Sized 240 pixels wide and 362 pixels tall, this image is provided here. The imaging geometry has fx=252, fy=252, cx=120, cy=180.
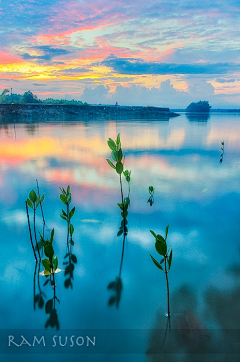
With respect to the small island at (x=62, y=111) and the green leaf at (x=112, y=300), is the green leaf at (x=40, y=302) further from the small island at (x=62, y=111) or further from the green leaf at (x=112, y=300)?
the small island at (x=62, y=111)

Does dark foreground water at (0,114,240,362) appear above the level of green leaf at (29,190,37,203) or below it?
below

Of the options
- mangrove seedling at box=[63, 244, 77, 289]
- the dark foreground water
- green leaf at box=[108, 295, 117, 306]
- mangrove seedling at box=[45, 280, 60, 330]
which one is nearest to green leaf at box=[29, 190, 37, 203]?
the dark foreground water

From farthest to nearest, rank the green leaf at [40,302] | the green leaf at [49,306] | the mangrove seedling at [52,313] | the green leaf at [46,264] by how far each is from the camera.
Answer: the green leaf at [46,264] < the green leaf at [40,302] < the green leaf at [49,306] < the mangrove seedling at [52,313]

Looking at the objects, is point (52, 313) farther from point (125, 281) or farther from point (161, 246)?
point (161, 246)

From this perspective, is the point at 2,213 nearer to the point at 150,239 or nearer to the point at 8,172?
the point at 150,239

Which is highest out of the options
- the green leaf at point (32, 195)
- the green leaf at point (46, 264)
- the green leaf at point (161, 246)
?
the green leaf at point (32, 195)

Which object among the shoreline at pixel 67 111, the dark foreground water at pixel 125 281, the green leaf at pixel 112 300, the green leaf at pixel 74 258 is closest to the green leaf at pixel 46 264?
the dark foreground water at pixel 125 281

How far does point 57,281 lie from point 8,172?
40.3ft

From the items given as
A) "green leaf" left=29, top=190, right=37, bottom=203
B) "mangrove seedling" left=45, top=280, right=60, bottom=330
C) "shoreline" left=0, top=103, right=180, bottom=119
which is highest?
"shoreline" left=0, top=103, right=180, bottom=119

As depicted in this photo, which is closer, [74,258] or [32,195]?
[74,258]

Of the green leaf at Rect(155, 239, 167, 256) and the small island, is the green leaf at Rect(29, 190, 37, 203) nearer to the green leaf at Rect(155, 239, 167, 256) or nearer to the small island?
the green leaf at Rect(155, 239, 167, 256)

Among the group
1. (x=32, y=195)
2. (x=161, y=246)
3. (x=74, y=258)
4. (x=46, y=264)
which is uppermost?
(x=32, y=195)

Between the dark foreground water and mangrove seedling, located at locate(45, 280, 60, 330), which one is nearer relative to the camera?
the dark foreground water

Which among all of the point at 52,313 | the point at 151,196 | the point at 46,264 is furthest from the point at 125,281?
the point at 151,196
